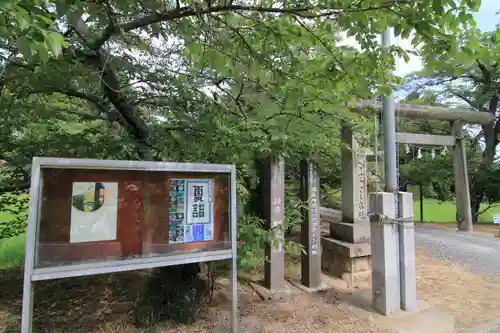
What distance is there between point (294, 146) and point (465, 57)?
1.89 metres

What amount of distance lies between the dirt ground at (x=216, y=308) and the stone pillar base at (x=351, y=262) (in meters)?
0.57

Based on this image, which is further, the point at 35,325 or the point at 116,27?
the point at 35,325

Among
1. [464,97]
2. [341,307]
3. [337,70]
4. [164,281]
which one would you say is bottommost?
[341,307]

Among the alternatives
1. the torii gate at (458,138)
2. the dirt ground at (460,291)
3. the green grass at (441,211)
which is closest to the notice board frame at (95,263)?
the dirt ground at (460,291)

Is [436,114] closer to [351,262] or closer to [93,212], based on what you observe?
[351,262]

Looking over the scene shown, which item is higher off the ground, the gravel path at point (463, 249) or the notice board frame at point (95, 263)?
the notice board frame at point (95, 263)

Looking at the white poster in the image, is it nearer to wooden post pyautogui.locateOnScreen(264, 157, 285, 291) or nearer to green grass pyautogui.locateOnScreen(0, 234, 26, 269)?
wooden post pyautogui.locateOnScreen(264, 157, 285, 291)

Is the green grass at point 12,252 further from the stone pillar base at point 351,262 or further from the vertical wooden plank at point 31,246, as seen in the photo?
the stone pillar base at point 351,262

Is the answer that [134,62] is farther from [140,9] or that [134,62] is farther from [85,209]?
[85,209]

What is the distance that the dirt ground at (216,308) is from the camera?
3.11 m

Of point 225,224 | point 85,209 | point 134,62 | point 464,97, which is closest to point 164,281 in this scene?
point 225,224

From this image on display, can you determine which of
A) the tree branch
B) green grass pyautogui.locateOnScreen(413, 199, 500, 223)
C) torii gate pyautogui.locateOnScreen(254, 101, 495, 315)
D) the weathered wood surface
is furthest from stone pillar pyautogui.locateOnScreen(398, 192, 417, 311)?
green grass pyautogui.locateOnScreen(413, 199, 500, 223)

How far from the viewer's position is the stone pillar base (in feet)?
15.6

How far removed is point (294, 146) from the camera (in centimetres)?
365
